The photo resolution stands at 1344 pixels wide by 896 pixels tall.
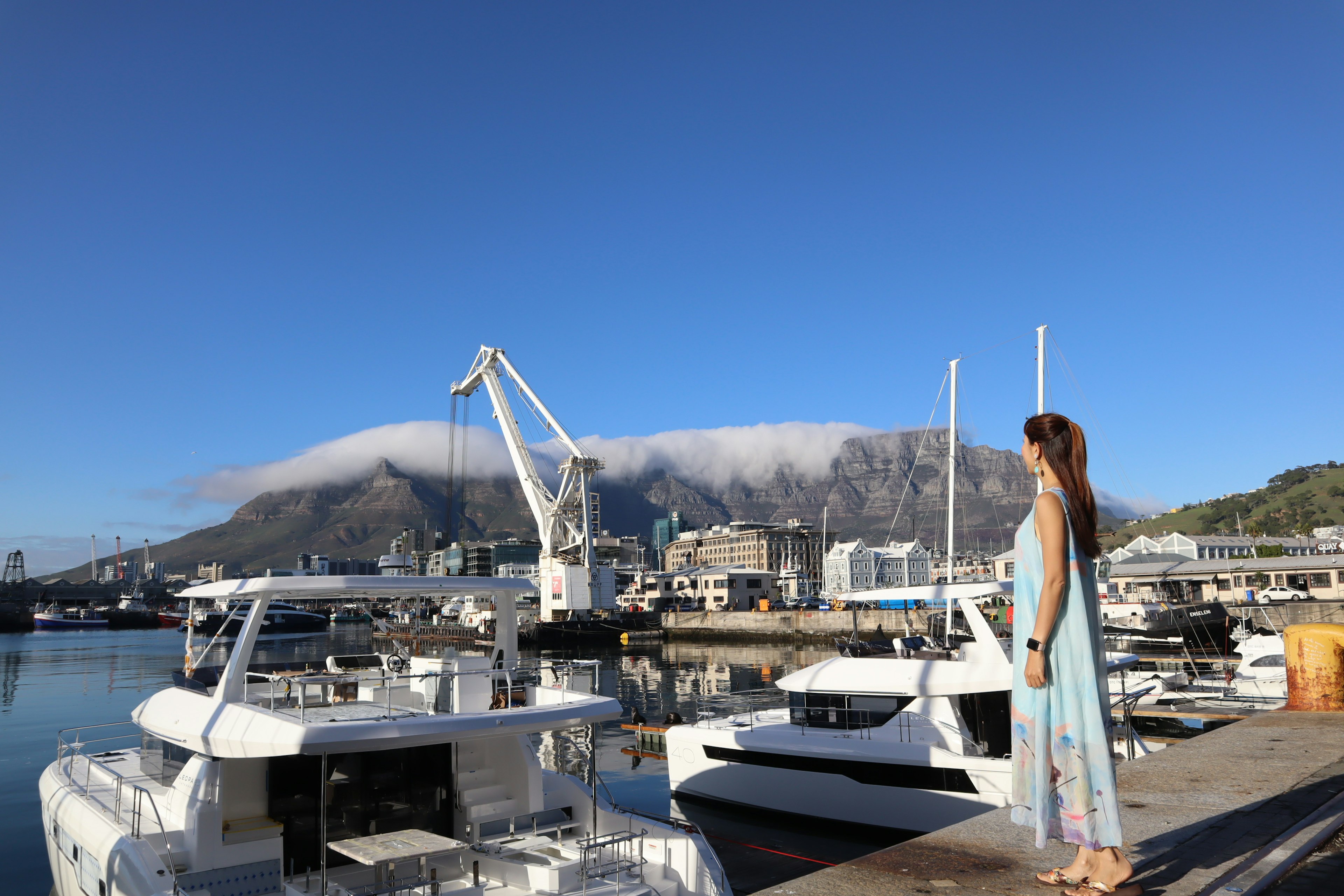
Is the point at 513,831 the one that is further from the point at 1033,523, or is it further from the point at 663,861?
the point at 1033,523

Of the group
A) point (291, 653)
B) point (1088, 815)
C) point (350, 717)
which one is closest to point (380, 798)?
point (350, 717)

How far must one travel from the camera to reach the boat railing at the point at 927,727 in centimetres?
1290

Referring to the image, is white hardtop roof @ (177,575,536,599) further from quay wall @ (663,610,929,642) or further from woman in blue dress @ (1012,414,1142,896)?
quay wall @ (663,610,929,642)

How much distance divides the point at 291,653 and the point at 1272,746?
210 feet

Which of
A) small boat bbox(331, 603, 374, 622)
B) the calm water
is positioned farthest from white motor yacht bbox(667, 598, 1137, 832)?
small boat bbox(331, 603, 374, 622)

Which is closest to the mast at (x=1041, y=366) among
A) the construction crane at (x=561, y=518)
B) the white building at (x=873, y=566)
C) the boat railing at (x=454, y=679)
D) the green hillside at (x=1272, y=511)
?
the boat railing at (x=454, y=679)

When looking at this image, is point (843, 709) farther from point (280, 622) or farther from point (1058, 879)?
point (280, 622)

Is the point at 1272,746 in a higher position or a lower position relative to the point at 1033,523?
lower

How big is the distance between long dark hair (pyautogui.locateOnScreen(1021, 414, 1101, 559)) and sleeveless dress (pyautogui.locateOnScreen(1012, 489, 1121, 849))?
37mm

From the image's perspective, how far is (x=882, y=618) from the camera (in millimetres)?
69125

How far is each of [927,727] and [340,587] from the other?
958 centimetres

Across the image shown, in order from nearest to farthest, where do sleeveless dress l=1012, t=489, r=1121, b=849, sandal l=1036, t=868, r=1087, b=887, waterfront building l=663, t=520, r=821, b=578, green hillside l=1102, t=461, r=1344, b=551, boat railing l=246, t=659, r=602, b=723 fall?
sleeveless dress l=1012, t=489, r=1121, b=849 < sandal l=1036, t=868, r=1087, b=887 < boat railing l=246, t=659, r=602, b=723 < green hillside l=1102, t=461, r=1344, b=551 < waterfront building l=663, t=520, r=821, b=578

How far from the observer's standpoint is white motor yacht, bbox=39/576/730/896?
706cm

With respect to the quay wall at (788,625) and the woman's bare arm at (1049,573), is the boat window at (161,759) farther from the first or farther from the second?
the quay wall at (788,625)
